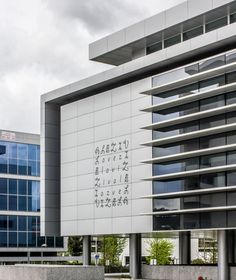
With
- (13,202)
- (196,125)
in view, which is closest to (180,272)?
(196,125)

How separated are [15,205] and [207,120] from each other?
178ft

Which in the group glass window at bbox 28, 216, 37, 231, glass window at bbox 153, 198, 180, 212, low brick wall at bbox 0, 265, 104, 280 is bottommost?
low brick wall at bbox 0, 265, 104, 280

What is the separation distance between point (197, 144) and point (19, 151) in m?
52.1

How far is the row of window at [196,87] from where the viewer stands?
44531 millimetres

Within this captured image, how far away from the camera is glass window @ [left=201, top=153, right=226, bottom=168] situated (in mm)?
44656

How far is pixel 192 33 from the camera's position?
50.8 m

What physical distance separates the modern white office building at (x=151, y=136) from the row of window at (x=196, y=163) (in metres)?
0.07

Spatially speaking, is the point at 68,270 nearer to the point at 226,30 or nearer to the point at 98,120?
Answer: the point at 98,120

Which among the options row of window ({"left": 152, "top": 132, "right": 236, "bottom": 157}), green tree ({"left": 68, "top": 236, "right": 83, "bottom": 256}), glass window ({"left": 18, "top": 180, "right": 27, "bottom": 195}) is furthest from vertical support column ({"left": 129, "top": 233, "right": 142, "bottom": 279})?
green tree ({"left": 68, "top": 236, "right": 83, "bottom": 256})

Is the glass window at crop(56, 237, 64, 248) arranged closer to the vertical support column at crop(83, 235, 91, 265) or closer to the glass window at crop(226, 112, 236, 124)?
the vertical support column at crop(83, 235, 91, 265)

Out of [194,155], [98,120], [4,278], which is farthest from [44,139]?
[194,155]

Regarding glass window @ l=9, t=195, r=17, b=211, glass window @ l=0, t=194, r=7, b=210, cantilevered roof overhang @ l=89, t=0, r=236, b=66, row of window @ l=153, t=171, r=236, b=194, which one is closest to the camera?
row of window @ l=153, t=171, r=236, b=194

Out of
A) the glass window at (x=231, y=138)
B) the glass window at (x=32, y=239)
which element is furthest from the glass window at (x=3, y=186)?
the glass window at (x=231, y=138)

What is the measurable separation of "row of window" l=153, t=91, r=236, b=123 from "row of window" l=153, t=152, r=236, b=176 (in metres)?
3.17
